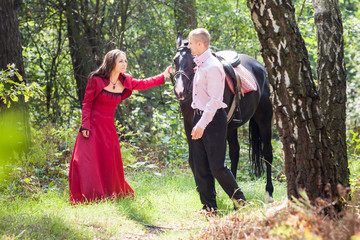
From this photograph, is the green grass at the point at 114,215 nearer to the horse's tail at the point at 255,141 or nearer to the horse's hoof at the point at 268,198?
the horse's hoof at the point at 268,198

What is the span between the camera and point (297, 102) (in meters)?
3.69

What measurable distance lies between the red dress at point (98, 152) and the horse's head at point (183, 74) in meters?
0.90

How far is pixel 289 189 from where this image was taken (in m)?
3.77

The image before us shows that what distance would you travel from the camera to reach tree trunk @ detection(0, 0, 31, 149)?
24.8 ft

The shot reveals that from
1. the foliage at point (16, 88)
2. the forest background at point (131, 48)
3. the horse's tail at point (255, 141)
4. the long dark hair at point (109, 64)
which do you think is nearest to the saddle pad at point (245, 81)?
the horse's tail at point (255, 141)

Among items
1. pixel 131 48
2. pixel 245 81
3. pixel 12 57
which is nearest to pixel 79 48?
pixel 131 48

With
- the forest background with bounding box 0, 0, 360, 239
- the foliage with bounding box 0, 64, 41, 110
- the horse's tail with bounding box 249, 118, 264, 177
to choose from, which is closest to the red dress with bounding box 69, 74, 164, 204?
the foliage with bounding box 0, 64, 41, 110

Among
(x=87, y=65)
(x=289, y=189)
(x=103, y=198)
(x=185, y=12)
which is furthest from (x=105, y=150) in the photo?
(x=185, y=12)

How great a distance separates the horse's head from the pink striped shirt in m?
0.41

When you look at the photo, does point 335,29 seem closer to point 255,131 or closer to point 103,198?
point 255,131

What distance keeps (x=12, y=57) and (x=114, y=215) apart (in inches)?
159

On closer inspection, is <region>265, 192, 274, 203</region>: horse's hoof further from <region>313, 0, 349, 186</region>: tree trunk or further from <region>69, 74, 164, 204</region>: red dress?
<region>69, 74, 164, 204</region>: red dress

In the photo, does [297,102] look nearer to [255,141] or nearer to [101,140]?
[101,140]

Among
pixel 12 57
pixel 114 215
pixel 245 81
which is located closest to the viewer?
pixel 114 215
